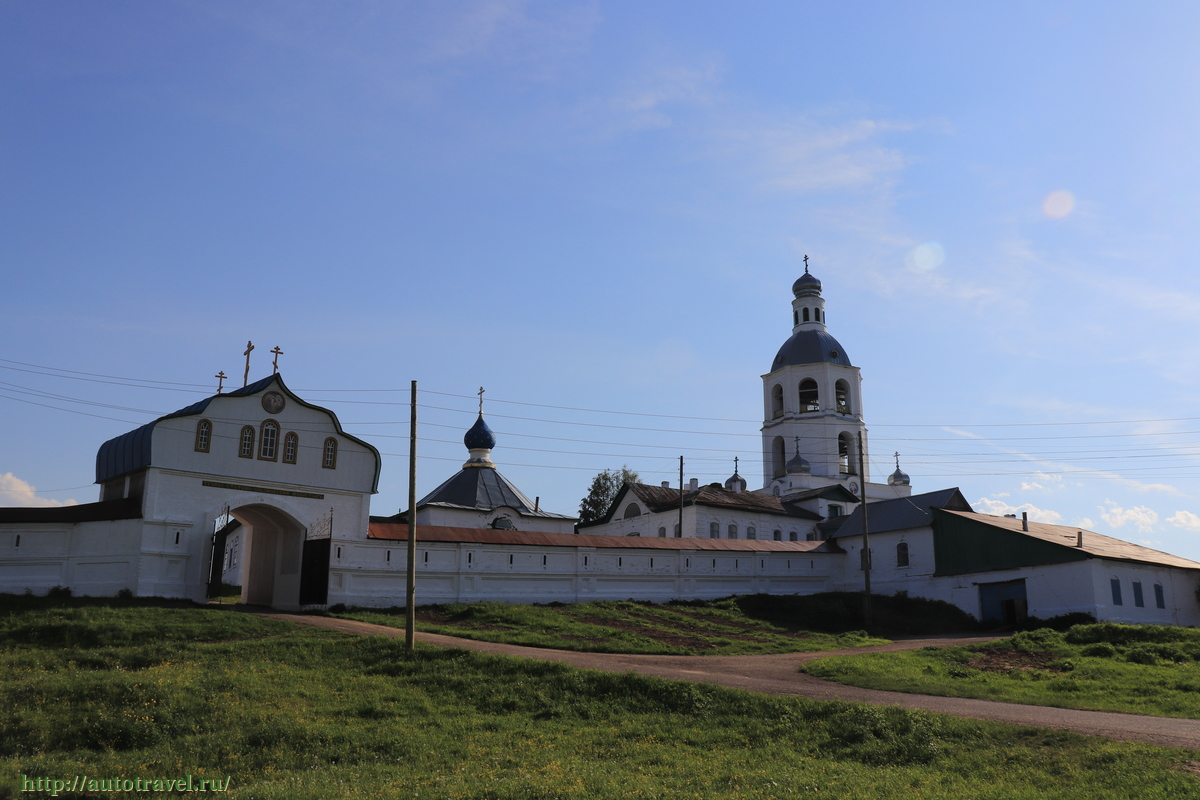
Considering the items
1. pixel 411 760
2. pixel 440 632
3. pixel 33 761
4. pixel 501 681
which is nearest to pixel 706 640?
pixel 440 632

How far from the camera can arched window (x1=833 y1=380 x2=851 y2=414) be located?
63.1 m

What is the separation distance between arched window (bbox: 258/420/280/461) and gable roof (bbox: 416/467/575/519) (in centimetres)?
1122

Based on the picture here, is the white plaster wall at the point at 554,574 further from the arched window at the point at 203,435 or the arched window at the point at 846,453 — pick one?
the arched window at the point at 846,453

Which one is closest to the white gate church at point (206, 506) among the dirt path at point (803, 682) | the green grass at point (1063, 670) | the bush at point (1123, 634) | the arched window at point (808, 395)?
the dirt path at point (803, 682)

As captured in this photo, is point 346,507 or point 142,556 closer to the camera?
point 142,556

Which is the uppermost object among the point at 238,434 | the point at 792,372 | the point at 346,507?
the point at 792,372

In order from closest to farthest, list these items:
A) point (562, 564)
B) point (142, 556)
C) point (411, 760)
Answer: point (411, 760)
point (142, 556)
point (562, 564)

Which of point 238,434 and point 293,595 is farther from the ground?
point 238,434

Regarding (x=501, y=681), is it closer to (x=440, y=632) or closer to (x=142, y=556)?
(x=440, y=632)

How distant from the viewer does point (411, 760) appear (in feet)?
39.4

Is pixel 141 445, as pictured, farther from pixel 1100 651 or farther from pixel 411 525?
pixel 1100 651

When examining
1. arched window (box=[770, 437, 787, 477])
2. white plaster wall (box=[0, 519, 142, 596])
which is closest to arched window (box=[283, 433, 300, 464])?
white plaster wall (box=[0, 519, 142, 596])

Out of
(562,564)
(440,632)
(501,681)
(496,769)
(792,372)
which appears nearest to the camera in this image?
(496,769)

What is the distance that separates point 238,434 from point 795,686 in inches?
745
